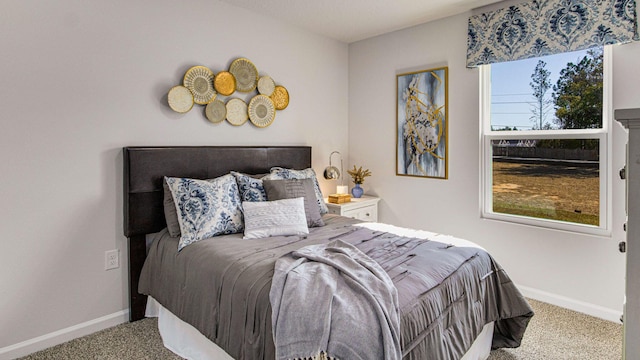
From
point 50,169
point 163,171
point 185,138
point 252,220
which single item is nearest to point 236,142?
point 185,138

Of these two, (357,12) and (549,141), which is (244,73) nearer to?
(357,12)

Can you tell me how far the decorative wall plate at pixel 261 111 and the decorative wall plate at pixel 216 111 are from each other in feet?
0.93

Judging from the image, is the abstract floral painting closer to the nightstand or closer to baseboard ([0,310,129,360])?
the nightstand

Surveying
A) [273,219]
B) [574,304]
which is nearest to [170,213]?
[273,219]

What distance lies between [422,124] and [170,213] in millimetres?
2523

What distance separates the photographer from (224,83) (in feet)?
10.1

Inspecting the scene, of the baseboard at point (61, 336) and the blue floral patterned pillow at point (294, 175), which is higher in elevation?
the blue floral patterned pillow at point (294, 175)

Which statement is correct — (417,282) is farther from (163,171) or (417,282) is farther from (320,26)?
(320,26)

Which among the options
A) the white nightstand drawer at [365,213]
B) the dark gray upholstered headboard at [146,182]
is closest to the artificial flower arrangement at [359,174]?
the white nightstand drawer at [365,213]

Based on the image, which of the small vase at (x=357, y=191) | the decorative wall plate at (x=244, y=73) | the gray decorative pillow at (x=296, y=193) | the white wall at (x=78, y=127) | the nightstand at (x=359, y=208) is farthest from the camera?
the small vase at (x=357, y=191)

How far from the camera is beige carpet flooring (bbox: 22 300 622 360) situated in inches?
86.4

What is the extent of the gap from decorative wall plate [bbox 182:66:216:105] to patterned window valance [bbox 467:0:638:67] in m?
2.29

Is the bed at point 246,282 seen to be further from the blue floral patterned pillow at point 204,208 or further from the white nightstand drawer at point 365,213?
the white nightstand drawer at point 365,213

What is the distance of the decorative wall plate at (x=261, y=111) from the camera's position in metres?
3.32
